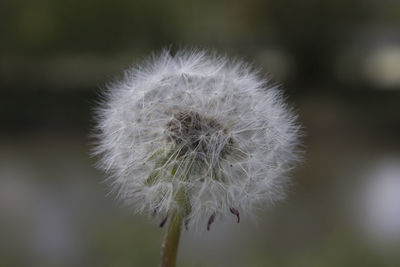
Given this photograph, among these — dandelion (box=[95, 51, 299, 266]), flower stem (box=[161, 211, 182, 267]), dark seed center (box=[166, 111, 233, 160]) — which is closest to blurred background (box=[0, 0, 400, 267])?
dandelion (box=[95, 51, 299, 266])

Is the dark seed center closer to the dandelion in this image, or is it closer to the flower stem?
the dandelion

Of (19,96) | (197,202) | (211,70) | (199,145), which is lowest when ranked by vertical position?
(197,202)

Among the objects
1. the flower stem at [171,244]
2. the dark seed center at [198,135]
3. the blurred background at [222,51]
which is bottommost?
the flower stem at [171,244]

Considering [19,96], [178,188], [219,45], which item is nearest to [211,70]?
[178,188]

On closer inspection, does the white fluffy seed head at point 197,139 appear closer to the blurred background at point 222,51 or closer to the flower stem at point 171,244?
the flower stem at point 171,244

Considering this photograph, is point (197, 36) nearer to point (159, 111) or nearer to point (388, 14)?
point (388, 14)

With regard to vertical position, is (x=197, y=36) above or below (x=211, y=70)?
above

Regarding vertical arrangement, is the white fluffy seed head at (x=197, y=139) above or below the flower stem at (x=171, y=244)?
above

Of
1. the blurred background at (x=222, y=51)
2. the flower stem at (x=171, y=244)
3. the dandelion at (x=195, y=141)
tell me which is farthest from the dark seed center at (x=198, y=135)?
the blurred background at (x=222, y=51)
